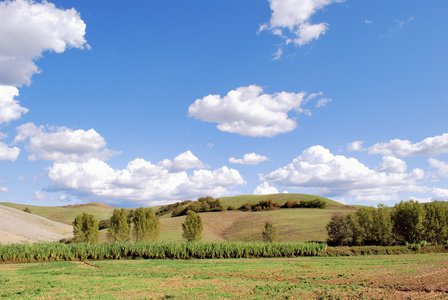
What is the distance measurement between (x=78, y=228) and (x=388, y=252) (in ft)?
167

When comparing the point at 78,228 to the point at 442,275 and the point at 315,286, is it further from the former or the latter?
the point at 442,275

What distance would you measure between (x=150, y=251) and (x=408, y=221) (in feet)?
152

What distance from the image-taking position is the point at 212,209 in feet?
406

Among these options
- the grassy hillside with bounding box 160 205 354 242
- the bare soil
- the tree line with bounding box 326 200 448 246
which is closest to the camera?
the tree line with bounding box 326 200 448 246

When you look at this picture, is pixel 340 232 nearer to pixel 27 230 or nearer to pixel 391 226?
pixel 391 226

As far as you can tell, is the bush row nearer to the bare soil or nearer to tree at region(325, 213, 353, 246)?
tree at region(325, 213, 353, 246)

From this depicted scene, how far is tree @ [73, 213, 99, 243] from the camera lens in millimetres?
58312

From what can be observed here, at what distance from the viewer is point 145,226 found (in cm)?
6091

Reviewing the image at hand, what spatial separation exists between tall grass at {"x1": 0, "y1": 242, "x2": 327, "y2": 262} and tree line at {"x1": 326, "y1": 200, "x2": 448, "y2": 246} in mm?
12939

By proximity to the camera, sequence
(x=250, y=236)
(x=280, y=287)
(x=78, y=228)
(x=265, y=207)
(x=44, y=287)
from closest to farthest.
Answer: (x=280, y=287), (x=44, y=287), (x=78, y=228), (x=250, y=236), (x=265, y=207)

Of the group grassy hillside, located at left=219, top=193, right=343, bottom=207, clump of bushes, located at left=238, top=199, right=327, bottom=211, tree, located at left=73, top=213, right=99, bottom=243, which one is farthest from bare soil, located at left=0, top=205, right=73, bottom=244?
grassy hillside, located at left=219, top=193, right=343, bottom=207

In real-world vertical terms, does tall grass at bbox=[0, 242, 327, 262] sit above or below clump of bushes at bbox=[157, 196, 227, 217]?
below

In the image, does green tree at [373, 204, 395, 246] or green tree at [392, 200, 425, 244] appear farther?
green tree at [392, 200, 425, 244]

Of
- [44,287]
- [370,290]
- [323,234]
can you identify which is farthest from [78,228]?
[370,290]
